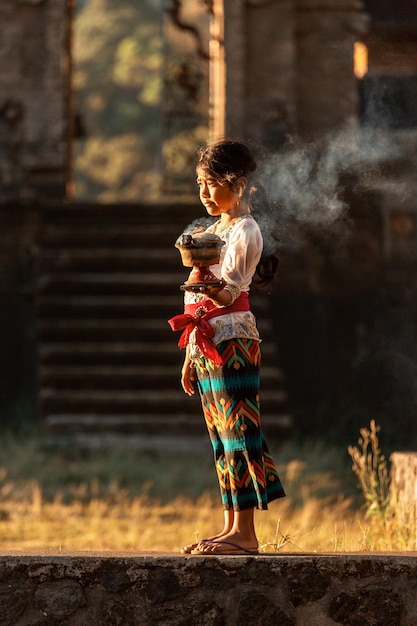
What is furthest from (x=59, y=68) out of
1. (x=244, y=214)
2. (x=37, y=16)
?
(x=244, y=214)

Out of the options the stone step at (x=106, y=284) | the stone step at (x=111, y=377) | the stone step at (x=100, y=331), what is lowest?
the stone step at (x=111, y=377)

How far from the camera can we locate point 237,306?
14.9ft

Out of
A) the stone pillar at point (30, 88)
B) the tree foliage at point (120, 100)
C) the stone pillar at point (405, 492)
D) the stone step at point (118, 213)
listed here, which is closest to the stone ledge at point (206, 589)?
the stone pillar at point (405, 492)

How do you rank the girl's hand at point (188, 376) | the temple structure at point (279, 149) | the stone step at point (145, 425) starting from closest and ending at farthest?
the girl's hand at point (188, 376) → the stone step at point (145, 425) → the temple structure at point (279, 149)

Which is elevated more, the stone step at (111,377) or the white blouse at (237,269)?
the white blouse at (237,269)

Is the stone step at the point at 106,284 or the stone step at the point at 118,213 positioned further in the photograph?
the stone step at the point at 118,213

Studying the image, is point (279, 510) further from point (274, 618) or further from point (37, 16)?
point (37, 16)

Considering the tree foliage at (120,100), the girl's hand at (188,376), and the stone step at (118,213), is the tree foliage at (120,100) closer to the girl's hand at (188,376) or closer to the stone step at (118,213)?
the stone step at (118,213)

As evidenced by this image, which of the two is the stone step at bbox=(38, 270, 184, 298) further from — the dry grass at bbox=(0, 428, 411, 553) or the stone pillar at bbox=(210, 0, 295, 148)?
the stone pillar at bbox=(210, 0, 295, 148)

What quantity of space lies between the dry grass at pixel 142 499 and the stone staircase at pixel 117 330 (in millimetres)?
445

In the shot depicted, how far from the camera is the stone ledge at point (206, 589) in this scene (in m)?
4.33


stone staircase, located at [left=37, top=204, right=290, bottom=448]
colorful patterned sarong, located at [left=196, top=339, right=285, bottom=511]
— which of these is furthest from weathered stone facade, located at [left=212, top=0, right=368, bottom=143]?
colorful patterned sarong, located at [left=196, top=339, right=285, bottom=511]

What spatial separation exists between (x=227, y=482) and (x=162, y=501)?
14.3 ft

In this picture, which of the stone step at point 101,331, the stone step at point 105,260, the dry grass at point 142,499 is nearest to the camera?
the dry grass at point 142,499
